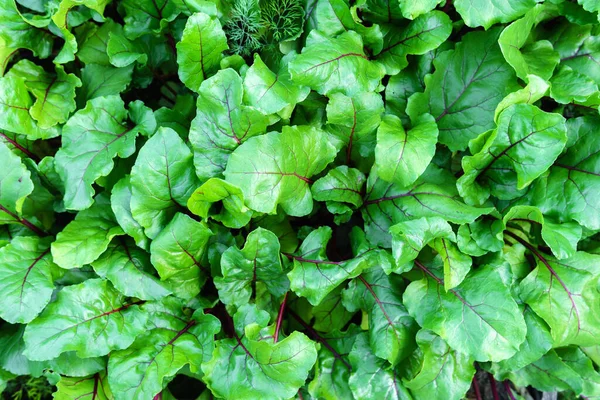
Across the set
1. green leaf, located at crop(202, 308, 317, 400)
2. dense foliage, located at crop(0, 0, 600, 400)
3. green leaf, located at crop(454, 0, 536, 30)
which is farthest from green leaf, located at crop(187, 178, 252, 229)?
green leaf, located at crop(454, 0, 536, 30)

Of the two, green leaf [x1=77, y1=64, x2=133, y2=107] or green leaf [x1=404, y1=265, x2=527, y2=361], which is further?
green leaf [x1=77, y1=64, x2=133, y2=107]

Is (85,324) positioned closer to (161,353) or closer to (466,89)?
(161,353)

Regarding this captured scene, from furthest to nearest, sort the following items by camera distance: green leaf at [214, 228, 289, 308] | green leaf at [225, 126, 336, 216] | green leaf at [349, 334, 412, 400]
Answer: green leaf at [349, 334, 412, 400] → green leaf at [214, 228, 289, 308] → green leaf at [225, 126, 336, 216]

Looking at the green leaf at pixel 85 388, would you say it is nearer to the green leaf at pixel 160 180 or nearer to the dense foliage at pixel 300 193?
the dense foliage at pixel 300 193

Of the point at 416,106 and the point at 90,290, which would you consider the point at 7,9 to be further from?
the point at 416,106

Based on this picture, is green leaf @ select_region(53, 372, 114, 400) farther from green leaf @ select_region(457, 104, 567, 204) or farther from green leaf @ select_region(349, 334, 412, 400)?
green leaf @ select_region(457, 104, 567, 204)

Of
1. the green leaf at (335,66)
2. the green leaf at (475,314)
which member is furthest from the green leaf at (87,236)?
the green leaf at (475,314)
